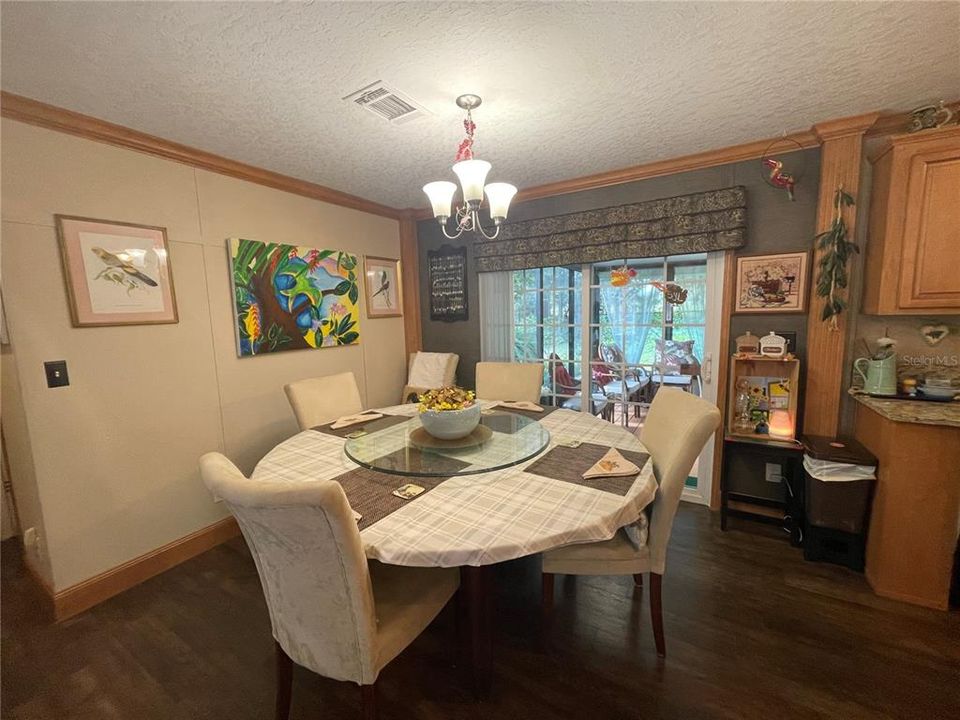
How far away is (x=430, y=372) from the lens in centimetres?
366

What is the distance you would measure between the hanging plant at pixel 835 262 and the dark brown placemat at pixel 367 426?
98.3 inches

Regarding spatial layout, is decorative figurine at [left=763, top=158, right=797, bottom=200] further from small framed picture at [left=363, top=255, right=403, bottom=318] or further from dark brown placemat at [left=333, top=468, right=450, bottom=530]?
small framed picture at [left=363, top=255, right=403, bottom=318]

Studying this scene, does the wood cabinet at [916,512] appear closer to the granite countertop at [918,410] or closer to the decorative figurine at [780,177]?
the granite countertop at [918,410]

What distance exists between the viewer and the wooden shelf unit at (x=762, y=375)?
2.36 metres

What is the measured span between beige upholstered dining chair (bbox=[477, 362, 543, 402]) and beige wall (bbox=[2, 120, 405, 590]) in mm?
1449

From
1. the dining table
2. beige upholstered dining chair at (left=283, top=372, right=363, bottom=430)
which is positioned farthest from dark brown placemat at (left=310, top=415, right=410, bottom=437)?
beige upholstered dining chair at (left=283, top=372, right=363, bottom=430)

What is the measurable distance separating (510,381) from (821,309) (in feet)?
6.27

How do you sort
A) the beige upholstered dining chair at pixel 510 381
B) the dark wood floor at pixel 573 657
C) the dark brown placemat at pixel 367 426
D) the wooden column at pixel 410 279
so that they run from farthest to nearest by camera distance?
the wooden column at pixel 410 279 → the beige upholstered dining chair at pixel 510 381 → the dark brown placemat at pixel 367 426 → the dark wood floor at pixel 573 657

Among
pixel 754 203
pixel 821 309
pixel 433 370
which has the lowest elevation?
pixel 433 370

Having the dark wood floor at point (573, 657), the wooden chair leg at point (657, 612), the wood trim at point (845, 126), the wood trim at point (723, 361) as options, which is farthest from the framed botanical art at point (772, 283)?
the wooden chair leg at point (657, 612)

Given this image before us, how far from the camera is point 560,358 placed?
344 centimetres

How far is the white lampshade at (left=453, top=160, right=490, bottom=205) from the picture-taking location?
5.46 feet

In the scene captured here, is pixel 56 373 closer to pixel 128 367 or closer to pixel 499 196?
pixel 128 367

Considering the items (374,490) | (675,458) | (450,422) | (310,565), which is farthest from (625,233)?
(310,565)
